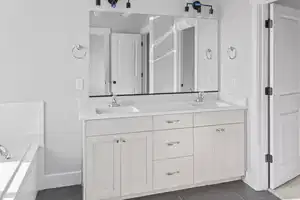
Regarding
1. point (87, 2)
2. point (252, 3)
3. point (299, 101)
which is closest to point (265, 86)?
point (299, 101)

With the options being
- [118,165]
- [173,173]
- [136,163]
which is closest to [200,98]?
[173,173]

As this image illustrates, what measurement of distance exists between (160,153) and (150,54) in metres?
1.19

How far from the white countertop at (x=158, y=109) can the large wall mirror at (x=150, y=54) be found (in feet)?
0.57

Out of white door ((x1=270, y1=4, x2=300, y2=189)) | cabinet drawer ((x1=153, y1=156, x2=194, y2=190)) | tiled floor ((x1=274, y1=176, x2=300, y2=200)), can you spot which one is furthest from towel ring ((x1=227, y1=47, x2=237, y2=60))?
tiled floor ((x1=274, y1=176, x2=300, y2=200))

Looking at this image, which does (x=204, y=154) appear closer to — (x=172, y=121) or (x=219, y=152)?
(x=219, y=152)

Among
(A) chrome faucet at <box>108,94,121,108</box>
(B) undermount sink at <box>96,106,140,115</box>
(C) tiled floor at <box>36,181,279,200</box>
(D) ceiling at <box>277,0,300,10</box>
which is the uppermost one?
(D) ceiling at <box>277,0,300,10</box>

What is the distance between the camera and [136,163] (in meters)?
2.60

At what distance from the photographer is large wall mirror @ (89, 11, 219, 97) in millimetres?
3037

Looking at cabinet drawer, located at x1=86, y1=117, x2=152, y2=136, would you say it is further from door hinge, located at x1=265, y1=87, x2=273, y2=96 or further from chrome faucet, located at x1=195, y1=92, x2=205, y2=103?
door hinge, located at x1=265, y1=87, x2=273, y2=96

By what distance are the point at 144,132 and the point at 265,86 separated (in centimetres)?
132

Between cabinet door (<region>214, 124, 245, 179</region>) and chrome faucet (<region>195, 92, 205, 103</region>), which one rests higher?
chrome faucet (<region>195, 92, 205, 103</region>)

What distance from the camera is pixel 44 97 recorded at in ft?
9.39

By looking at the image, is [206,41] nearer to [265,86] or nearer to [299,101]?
[265,86]

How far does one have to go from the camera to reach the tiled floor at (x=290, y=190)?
271 centimetres
